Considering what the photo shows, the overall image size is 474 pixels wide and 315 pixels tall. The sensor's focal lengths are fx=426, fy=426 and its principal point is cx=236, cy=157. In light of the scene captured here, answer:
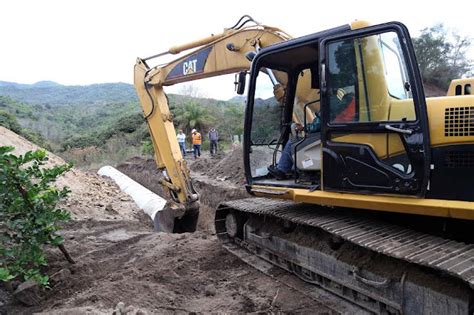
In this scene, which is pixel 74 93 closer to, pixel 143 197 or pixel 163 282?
pixel 143 197

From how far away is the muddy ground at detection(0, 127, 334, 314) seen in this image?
396 centimetres

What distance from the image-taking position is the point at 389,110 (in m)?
3.52

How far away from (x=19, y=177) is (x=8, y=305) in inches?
52.5

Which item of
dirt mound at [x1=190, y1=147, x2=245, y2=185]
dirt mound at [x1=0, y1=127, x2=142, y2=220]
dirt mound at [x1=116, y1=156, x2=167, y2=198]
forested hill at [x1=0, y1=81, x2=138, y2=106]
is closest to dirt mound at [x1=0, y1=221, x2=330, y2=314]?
dirt mound at [x1=0, y1=127, x2=142, y2=220]

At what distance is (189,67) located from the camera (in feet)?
20.6

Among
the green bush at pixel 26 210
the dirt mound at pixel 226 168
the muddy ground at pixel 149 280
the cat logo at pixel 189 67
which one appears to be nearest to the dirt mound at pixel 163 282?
the muddy ground at pixel 149 280

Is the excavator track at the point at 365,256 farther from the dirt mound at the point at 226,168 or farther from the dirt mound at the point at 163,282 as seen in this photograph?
the dirt mound at the point at 226,168

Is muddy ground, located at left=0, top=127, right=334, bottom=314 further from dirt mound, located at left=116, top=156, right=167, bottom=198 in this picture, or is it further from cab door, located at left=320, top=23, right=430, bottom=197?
dirt mound, located at left=116, top=156, right=167, bottom=198

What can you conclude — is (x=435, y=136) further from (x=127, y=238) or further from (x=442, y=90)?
(x=442, y=90)

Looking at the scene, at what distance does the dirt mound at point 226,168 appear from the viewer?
13.7 m

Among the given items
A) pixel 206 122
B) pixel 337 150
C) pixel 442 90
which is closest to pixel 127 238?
pixel 337 150

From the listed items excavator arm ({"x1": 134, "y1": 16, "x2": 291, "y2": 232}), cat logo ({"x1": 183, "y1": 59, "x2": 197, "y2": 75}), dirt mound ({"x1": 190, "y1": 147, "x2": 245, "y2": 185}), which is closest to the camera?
excavator arm ({"x1": 134, "y1": 16, "x2": 291, "y2": 232})

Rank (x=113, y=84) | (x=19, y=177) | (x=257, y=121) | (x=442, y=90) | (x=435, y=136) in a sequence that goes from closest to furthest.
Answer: (x=435, y=136) < (x=19, y=177) < (x=257, y=121) < (x=442, y=90) < (x=113, y=84)

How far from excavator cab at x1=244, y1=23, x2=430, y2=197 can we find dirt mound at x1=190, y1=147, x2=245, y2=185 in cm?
882
